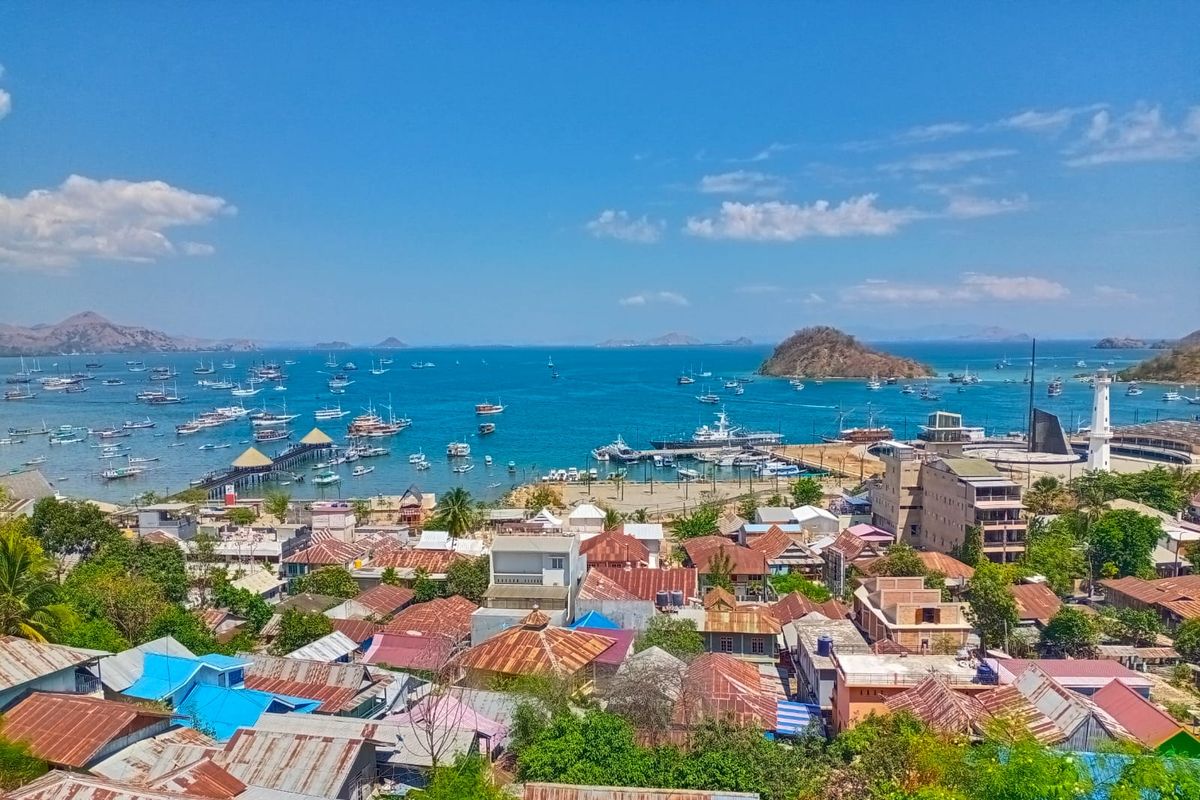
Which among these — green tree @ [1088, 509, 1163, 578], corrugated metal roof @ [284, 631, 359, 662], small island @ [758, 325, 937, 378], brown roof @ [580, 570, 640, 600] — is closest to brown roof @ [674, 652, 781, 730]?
brown roof @ [580, 570, 640, 600]

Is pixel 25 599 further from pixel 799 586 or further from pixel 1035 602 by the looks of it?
pixel 1035 602

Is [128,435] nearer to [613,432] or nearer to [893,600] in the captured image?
[613,432]

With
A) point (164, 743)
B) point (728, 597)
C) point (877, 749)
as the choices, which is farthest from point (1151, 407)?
point (164, 743)

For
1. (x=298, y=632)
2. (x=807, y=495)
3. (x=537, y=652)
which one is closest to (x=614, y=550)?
(x=537, y=652)

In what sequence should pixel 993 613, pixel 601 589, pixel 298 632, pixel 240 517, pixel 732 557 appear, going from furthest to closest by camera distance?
pixel 240 517, pixel 732 557, pixel 601 589, pixel 993 613, pixel 298 632

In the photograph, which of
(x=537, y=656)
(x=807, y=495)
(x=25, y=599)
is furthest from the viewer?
(x=807, y=495)

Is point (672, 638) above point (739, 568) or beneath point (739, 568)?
above

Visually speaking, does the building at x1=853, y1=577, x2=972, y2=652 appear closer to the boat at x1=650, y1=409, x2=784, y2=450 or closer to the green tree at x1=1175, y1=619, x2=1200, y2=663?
the green tree at x1=1175, y1=619, x2=1200, y2=663
